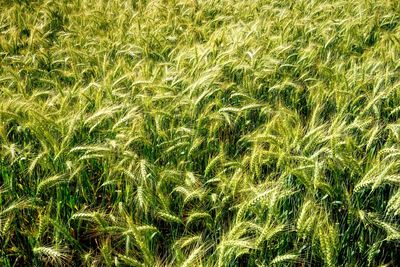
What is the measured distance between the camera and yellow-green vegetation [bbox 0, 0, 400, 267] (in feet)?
5.47

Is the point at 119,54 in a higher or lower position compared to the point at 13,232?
higher

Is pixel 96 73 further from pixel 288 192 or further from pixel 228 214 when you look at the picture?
pixel 288 192

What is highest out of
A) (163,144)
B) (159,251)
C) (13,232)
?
(163,144)

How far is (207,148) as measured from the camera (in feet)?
7.23

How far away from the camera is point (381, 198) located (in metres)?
1.92

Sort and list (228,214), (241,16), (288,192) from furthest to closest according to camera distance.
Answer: (241,16)
(228,214)
(288,192)

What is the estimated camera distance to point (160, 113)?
2246 millimetres

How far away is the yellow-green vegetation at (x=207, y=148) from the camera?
167cm

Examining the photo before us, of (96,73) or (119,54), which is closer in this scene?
(96,73)

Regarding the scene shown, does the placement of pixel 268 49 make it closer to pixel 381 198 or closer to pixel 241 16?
pixel 241 16

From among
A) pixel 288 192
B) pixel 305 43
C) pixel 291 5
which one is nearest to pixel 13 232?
pixel 288 192

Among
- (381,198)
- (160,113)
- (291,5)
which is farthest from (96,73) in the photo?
(291,5)

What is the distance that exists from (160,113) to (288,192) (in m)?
0.86

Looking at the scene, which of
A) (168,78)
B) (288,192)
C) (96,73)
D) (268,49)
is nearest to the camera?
(288,192)
